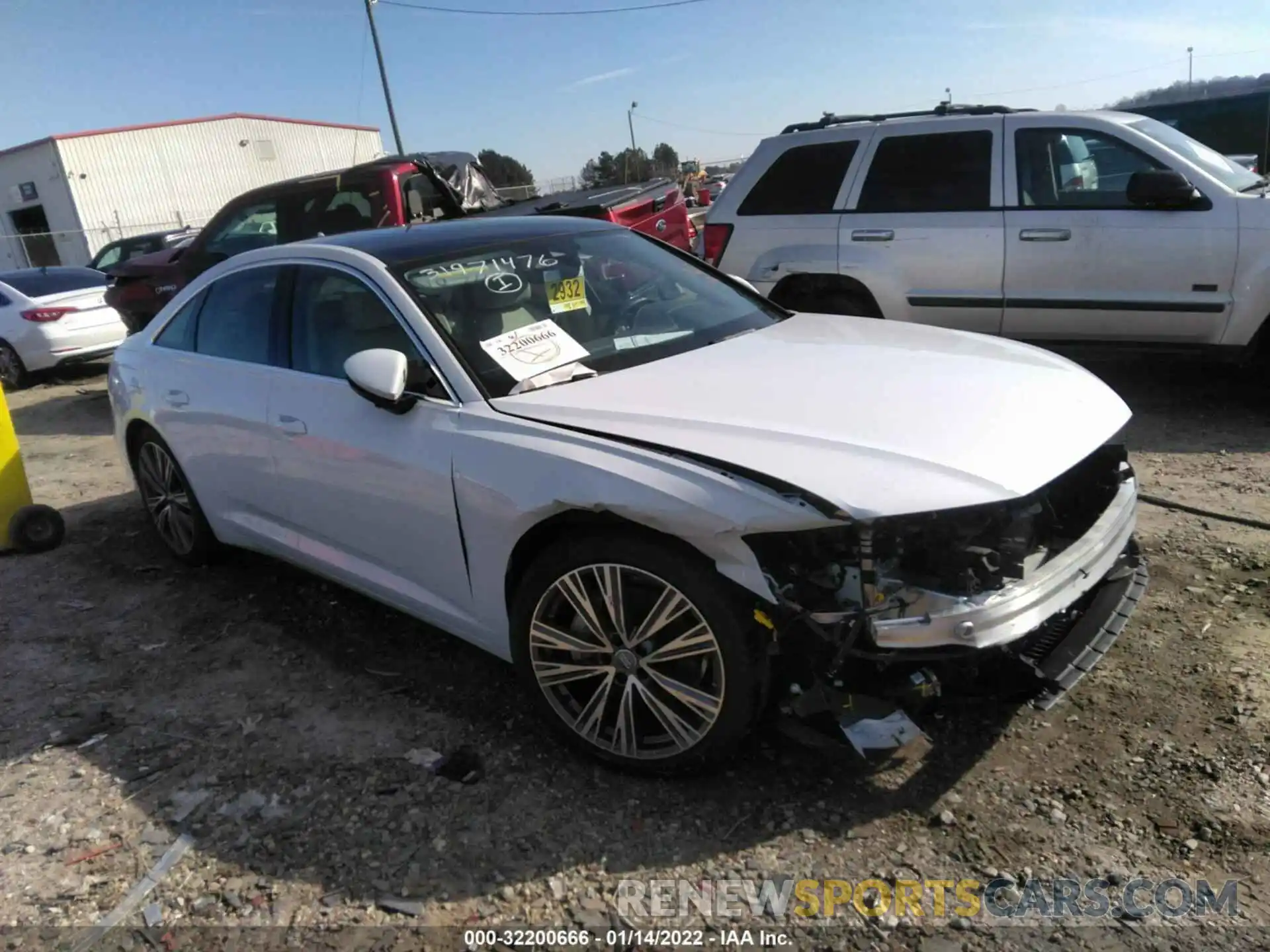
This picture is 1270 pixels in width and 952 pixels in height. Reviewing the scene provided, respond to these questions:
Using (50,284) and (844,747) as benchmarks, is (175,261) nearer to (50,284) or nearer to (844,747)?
(50,284)

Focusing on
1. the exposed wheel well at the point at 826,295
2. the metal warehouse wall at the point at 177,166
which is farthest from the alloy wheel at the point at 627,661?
the metal warehouse wall at the point at 177,166

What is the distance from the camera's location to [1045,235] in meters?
6.18

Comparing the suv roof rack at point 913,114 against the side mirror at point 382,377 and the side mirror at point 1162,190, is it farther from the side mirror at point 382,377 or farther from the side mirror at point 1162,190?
the side mirror at point 382,377

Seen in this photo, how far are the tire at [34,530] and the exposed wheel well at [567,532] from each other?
12.3ft

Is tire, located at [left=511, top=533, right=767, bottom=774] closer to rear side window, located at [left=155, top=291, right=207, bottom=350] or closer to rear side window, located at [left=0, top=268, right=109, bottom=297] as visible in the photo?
rear side window, located at [left=155, top=291, right=207, bottom=350]

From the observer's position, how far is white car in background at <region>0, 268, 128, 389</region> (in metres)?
11.3

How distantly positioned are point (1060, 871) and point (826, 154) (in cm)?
558

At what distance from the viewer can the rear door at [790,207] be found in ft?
22.4

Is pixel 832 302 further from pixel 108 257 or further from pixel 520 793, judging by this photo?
pixel 108 257

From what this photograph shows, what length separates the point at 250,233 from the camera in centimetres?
913

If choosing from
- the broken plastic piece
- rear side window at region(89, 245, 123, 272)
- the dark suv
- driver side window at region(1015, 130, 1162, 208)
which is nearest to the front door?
the broken plastic piece

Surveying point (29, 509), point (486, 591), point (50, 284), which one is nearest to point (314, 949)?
point (486, 591)

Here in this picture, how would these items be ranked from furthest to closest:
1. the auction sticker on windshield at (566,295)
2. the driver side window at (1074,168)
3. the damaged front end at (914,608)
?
the driver side window at (1074,168), the auction sticker on windshield at (566,295), the damaged front end at (914,608)

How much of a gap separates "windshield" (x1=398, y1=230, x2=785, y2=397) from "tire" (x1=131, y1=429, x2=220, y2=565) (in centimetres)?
199
